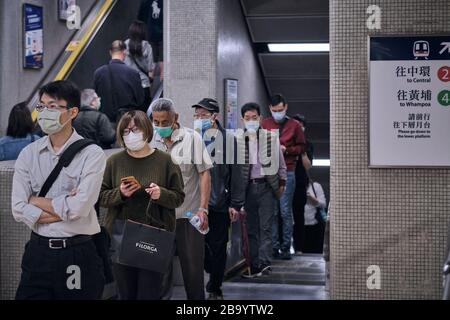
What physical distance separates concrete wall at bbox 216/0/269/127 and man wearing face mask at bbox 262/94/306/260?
22.6 inches

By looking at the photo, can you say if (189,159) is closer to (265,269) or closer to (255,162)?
(255,162)

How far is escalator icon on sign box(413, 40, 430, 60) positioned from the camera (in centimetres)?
540

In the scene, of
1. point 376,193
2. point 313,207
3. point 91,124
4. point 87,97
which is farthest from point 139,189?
point 313,207

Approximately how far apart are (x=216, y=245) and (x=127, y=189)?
193cm

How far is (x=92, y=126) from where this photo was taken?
7512 mm

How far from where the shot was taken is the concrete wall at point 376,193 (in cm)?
543

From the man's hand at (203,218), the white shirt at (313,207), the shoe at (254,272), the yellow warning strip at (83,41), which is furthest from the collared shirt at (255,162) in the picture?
the yellow warning strip at (83,41)

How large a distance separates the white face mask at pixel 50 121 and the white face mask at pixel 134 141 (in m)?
0.52

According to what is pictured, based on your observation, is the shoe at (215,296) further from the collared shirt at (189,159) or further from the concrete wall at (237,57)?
the concrete wall at (237,57)

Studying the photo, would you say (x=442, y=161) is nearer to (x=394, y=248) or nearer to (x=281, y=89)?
(x=394, y=248)

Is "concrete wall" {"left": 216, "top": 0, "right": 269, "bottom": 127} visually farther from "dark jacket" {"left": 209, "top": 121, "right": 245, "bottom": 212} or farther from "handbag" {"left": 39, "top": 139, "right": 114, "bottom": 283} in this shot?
"handbag" {"left": 39, "top": 139, "right": 114, "bottom": 283}

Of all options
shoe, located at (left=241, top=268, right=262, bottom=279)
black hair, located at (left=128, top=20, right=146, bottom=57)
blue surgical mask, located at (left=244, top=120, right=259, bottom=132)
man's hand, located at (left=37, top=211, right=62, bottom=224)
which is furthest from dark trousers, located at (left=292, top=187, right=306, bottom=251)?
man's hand, located at (left=37, top=211, right=62, bottom=224)
